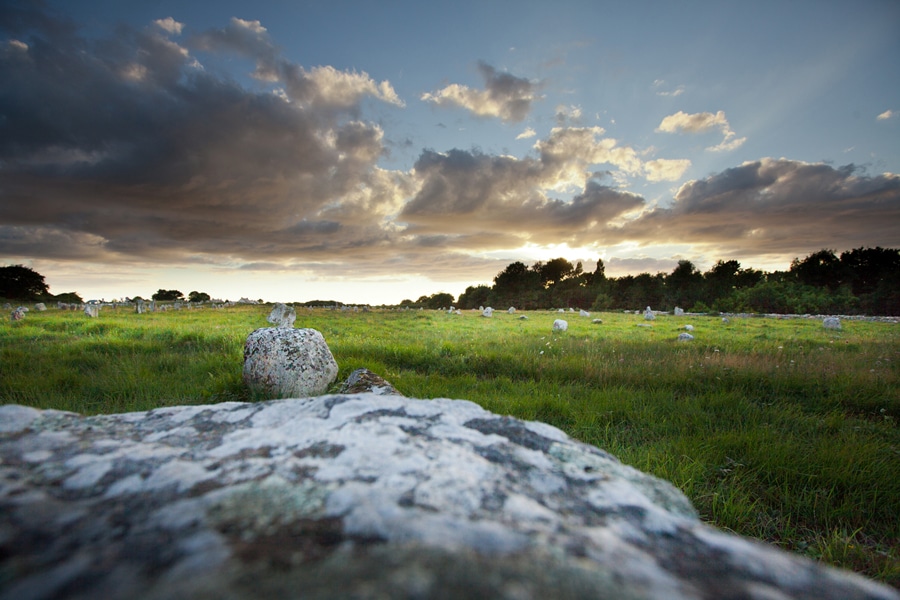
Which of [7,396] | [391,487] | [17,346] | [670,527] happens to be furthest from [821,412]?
[17,346]

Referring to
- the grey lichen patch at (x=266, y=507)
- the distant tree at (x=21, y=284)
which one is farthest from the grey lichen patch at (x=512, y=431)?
the distant tree at (x=21, y=284)

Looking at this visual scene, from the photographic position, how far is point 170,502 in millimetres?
919

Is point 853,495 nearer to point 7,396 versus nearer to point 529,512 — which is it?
point 529,512

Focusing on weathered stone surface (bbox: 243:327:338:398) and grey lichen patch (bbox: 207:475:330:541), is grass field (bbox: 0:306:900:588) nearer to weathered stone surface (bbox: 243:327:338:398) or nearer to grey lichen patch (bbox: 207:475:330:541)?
weathered stone surface (bbox: 243:327:338:398)

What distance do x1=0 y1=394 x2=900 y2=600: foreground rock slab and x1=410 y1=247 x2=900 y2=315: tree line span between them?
54.2 metres

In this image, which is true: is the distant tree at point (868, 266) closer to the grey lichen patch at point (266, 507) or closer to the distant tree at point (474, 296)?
the distant tree at point (474, 296)

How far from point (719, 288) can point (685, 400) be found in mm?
62936

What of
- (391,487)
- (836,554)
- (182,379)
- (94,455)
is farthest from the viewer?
(182,379)

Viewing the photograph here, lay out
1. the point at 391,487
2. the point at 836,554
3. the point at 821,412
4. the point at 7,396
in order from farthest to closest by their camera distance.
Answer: the point at 821,412, the point at 7,396, the point at 836,554, the point at 391,487

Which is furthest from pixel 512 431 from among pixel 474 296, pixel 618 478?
pixel 474 296

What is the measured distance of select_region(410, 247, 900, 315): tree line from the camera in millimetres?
42781

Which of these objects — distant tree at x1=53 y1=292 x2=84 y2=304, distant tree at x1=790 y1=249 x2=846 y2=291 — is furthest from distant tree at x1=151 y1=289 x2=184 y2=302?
distant tree at x1=790 y1=249 x2=846 y2=291

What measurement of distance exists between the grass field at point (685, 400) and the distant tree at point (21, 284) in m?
61.8

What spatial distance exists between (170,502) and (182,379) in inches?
273
